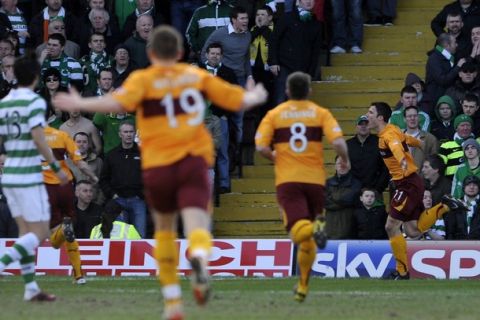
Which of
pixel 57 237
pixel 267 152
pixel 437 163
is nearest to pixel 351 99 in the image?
pixel 437 163

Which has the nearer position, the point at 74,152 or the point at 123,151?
the point at 74,152

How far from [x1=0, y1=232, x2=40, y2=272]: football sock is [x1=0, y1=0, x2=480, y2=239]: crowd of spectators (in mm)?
6458

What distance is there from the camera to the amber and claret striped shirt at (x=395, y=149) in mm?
18453

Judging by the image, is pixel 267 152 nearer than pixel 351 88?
Yes

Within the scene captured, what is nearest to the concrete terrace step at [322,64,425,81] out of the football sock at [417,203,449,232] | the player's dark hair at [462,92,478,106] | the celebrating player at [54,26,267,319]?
the player's dark hair at [462,92,478,106]

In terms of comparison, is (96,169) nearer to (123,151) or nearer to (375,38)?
(123,151)

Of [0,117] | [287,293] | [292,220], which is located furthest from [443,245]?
[0,117]

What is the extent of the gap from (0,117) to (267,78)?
9640 millimetres

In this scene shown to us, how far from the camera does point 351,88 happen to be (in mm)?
25016

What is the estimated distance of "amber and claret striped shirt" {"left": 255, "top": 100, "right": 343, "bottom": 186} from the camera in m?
15.1

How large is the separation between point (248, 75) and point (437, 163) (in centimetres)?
368

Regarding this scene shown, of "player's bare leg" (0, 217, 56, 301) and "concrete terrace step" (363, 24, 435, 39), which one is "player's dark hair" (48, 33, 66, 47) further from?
"player's bare leg" (0, 217, 56, 301)

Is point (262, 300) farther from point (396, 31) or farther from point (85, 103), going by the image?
point (396, 31)

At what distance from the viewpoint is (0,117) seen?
48.4 feet
